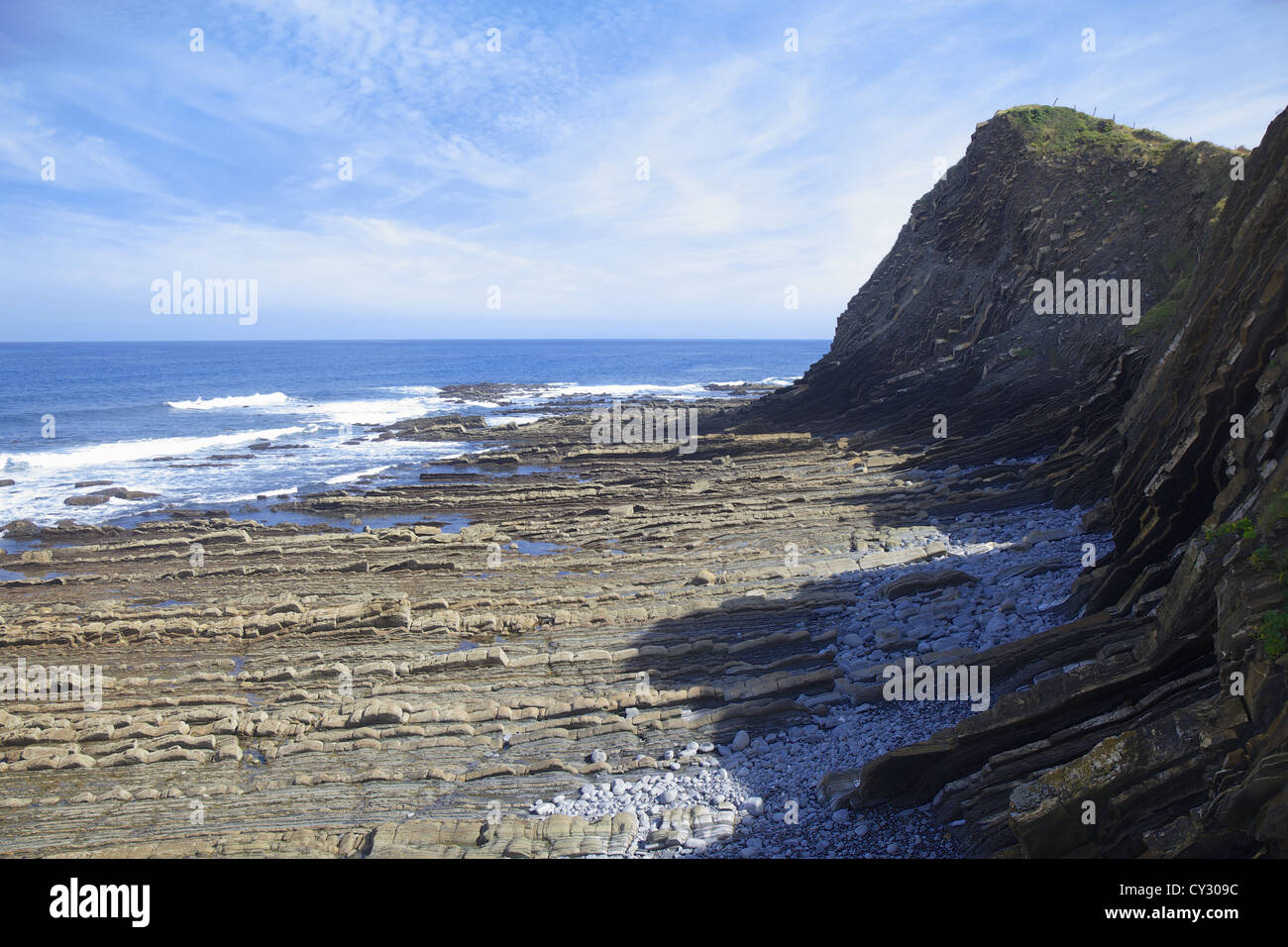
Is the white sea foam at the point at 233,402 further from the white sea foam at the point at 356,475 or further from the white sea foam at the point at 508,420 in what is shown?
the white sea foam at the point at 356,475

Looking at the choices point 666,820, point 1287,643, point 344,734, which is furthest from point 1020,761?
point 344,734

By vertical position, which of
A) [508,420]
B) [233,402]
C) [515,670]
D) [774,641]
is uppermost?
[233,402]

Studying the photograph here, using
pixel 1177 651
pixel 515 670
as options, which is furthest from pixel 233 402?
pixel 1177 651

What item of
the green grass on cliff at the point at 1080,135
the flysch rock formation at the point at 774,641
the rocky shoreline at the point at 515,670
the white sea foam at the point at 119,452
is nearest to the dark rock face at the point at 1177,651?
the flysch rock formation at the point at 774,641

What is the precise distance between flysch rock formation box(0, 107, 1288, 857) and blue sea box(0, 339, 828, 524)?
27.2ft

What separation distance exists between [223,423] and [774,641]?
60.9 meters

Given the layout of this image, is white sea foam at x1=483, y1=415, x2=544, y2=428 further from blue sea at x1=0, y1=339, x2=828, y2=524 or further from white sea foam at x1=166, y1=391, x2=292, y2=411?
white sea foam at x1=166, y1=391, x2=292, y2=411

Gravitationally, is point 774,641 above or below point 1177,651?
below

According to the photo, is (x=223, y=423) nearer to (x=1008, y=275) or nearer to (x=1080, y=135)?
(x=1008, y=275)

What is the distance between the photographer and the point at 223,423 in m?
63.9

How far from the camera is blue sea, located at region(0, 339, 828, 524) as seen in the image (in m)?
39.8

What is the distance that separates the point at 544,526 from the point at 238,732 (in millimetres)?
15179

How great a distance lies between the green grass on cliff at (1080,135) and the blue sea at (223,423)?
3889 centimetres

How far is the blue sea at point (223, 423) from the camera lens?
3975cm
